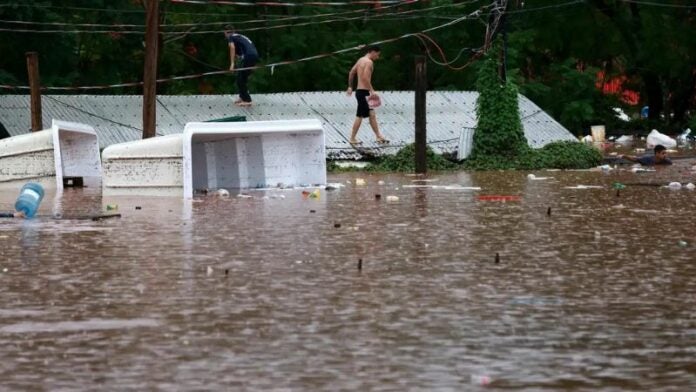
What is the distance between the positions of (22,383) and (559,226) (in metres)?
8.88

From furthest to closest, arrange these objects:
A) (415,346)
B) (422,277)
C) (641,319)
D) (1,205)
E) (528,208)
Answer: (1,205) → (528,208) → (422,277) → (641,319) → (415,346)

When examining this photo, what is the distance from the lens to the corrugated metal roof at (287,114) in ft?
104

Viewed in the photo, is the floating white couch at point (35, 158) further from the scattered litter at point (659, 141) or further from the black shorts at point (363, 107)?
the scattered litter at point (659, 141)

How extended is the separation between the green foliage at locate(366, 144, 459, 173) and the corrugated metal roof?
71.1 inches

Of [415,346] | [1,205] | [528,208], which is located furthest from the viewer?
[1,205]

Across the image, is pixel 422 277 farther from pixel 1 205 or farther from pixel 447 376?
pixel 1 205

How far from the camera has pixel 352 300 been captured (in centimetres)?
994

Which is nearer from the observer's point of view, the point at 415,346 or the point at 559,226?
the point at 415,346

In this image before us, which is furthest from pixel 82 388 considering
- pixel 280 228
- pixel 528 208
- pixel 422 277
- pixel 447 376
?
pixel 528 208

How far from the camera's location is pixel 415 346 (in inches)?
322

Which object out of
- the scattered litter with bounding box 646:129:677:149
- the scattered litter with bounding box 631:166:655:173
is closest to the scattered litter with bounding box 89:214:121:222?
the scattered litter with bounding box 631:166:655:173

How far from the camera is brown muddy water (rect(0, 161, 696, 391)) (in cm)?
750

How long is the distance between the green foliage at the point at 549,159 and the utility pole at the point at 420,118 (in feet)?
6.56

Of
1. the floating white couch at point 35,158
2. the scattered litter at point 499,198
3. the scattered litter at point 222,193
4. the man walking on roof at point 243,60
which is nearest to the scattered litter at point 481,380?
the scattered litter at point 499,198
